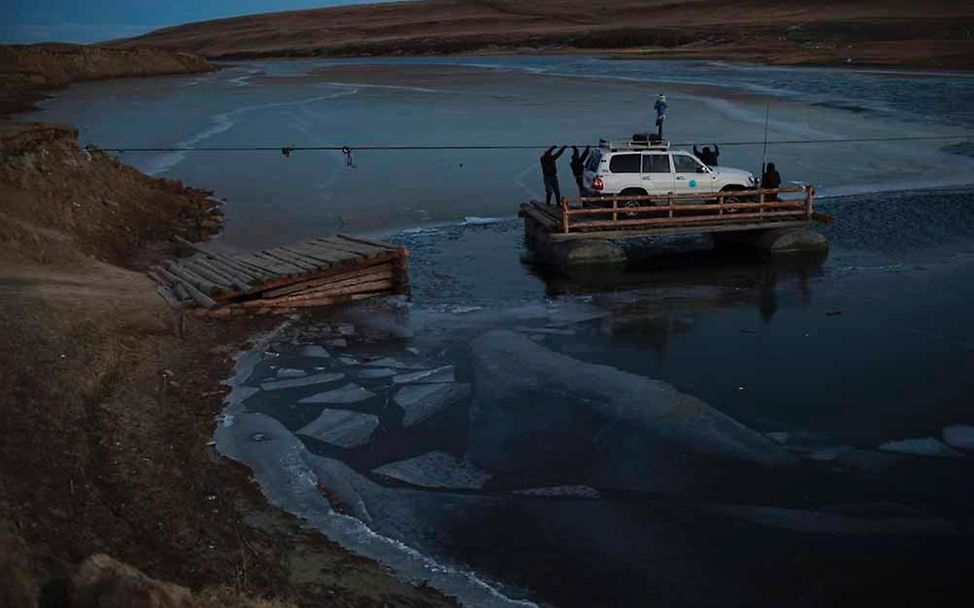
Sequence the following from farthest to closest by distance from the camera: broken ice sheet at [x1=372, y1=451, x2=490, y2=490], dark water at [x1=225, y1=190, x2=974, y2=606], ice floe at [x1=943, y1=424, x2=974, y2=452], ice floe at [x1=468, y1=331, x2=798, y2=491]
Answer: ice floe at [x1=943, y1=424, x2=974, y2=452]
ice floe at [x1=468, y1=331, x2=798, y2=491]
broken ice sheet at [x1=372, y1=451, x2=490, y2=490]
dark water at [x1=225, y1=190, x2=974, y2=606]

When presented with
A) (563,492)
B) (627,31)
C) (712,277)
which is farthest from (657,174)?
(627,31)

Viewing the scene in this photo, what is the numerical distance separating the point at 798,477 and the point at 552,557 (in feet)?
10.2

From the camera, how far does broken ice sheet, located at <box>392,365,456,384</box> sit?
45.9ft

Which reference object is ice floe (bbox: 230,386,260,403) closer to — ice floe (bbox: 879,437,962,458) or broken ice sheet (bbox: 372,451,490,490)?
broken ice sheet (bbox: 372,451,490,490)

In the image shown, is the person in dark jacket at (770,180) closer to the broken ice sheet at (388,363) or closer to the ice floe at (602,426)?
the ice floe at (602,426)

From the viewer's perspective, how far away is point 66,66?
289 ft

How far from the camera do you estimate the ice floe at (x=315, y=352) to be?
15230mm

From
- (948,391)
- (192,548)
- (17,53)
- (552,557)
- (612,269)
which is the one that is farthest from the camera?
(17,53)

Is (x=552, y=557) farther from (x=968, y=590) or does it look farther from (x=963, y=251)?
(x=963, y=251)

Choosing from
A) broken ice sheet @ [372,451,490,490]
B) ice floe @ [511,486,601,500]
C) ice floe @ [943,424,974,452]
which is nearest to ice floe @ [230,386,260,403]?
broken ice sheet @ [372,451,490,490]

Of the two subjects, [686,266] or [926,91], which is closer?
[686,266]

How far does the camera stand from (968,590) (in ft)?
28.2

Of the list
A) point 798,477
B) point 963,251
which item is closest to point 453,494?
point 798,477

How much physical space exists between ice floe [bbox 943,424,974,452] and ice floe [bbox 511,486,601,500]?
4.27m
